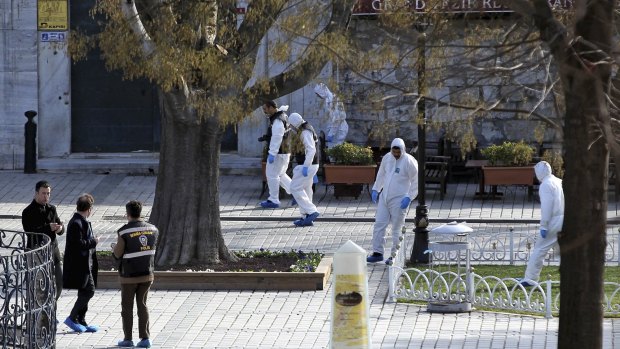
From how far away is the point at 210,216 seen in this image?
16.0m

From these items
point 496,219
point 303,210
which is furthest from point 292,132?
point 496,219

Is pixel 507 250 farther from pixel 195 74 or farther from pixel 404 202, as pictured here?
pixel 195 74

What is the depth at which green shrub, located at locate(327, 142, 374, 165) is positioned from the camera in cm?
2200

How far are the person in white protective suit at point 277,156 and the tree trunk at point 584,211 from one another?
36.4 ft

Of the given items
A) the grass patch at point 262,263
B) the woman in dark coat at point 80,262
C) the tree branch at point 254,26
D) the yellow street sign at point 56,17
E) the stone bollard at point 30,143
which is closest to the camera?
the woman in dark coat at point 80,262

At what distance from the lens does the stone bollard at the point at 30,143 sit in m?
24.4

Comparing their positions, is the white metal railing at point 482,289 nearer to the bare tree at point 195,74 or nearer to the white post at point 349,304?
the bare tree at point 195,74

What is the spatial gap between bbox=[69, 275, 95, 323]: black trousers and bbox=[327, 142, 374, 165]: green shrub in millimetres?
9374

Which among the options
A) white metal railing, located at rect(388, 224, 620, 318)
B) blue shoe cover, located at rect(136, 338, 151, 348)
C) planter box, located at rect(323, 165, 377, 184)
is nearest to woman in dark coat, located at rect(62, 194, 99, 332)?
blue shoe cover, located at rect(136, 338, 151, 348)

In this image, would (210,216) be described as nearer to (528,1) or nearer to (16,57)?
(528,1)

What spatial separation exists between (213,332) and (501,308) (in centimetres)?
298

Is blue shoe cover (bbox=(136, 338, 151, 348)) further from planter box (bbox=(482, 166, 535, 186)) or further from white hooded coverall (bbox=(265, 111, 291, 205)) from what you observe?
planter box (bbox=(482, 166, 535, 186))

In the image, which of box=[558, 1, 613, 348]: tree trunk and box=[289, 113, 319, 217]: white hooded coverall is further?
box=[289, 113, 319, 217]: white hooded coverall

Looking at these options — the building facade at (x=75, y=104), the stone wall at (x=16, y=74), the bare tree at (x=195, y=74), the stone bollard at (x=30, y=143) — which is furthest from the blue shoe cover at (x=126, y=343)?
the stone wall at (x=16, y=74)
